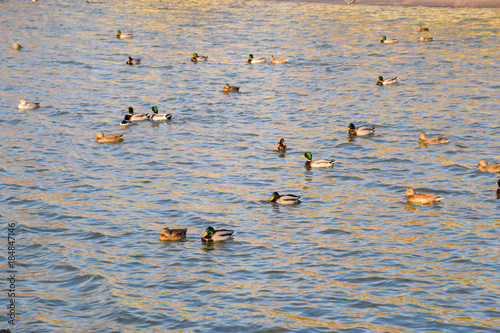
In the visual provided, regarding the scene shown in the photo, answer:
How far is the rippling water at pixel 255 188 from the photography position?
1711cm

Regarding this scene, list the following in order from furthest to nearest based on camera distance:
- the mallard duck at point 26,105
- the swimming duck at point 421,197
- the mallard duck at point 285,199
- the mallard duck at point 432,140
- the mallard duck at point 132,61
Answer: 1. the mallard duck at point 132,61
2. the mallard duck at point 26,105
3. the mallard duck at point 432,140
4. the mallard duck at point 285,199
5. the swimming duck at point 421,197

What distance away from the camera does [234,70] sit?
46625mm

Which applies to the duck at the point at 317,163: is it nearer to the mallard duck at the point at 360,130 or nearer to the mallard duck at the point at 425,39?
the mallard duck at the point at 360,130

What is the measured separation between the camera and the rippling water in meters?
17.1

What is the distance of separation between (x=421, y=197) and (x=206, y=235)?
7.38 m

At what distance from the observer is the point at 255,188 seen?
25375 millimetres

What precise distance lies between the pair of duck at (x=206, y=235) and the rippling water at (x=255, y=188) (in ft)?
0.76

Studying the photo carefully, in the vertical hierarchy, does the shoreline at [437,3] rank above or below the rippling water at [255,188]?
above

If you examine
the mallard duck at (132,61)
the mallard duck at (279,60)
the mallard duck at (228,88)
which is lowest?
the mallard duck at (228,88)

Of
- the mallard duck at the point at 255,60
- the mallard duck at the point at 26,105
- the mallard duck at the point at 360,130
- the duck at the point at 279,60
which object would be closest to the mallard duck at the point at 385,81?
the duck at the point at 279,60

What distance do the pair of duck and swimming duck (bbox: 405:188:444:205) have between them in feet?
21.0

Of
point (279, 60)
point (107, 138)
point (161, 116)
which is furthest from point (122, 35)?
point (107, 138)

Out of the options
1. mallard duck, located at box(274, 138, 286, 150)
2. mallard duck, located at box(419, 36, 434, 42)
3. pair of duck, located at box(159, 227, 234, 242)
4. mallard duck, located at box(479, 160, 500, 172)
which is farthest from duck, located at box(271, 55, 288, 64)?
pair of duck, located at box(159, 227, 234, 242)

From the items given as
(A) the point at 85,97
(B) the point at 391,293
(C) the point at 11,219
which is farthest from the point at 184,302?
(A) the point at 85,97
